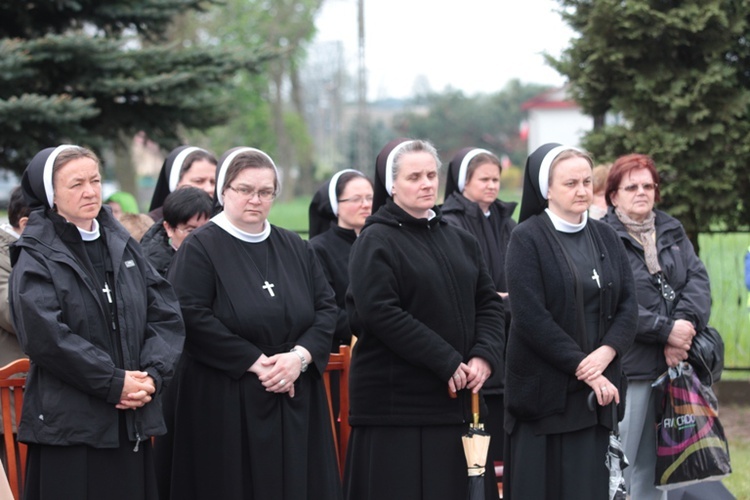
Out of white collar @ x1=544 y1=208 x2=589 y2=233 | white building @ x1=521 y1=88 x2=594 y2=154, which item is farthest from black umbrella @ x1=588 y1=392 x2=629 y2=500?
white building @ x1=521 y1=88 x2=594 y2=154

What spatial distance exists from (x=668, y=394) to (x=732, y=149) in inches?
145

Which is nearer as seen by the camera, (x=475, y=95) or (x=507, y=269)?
(x=507, y=269)

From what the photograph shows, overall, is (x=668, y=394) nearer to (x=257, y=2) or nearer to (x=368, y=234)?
(x=368, y=234)

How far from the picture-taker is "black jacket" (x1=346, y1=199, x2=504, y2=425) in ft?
16.1

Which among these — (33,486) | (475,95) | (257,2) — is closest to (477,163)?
(33,486)

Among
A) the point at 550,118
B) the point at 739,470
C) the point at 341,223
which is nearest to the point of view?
the point at 341,223

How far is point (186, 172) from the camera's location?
6703 mm

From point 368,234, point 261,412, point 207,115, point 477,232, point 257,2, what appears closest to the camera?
point 261,412

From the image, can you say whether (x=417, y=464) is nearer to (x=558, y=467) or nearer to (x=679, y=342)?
(x=558, y=467)

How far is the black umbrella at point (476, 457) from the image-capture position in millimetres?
4934

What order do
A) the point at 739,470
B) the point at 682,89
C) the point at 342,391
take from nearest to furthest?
the point at 342,391
the point at 739,470
the point at 682,89

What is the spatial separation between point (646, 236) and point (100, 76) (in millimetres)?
6901

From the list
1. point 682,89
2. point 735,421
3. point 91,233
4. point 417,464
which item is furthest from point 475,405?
point 735,421

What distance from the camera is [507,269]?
5.14 meters
